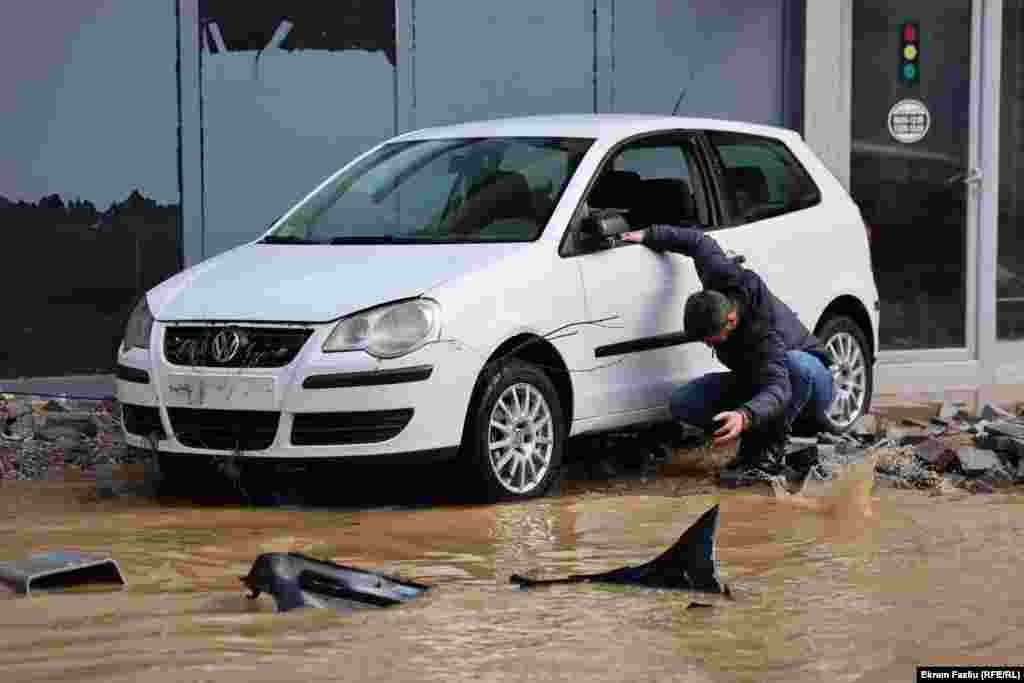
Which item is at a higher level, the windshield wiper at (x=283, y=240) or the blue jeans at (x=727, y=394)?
the windshield wiper at (x=283, y=240)

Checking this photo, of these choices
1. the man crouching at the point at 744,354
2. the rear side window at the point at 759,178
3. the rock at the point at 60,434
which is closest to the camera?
the man crouching at the point at 744,354

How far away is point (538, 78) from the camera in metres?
13.4

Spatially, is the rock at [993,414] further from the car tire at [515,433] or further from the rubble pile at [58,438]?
the rubble pile at [58,438]

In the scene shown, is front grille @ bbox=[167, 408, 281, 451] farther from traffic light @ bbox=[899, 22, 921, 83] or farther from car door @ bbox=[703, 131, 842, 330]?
traffic light @ bbox=[899, 22, 921, 83]

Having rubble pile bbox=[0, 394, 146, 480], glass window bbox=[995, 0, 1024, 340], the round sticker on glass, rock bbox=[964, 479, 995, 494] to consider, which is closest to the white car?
rubble pile bbox=[0, 394, 146, 480]

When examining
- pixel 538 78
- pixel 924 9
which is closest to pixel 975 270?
pixel 924 9

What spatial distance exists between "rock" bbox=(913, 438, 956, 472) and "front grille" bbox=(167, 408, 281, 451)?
3146 mm

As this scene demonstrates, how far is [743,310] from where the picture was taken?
9578 millimetres

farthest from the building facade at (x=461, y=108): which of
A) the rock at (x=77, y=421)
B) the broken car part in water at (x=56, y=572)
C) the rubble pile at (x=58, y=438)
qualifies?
the broken car part in water at (x=56, y=572)

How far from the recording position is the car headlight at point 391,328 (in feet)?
28.2

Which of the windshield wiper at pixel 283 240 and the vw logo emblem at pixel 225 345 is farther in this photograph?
the windshield wiper at pixel 283 240

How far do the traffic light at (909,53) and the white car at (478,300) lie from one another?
3.40 meters

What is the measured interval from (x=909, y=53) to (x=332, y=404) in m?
6.84

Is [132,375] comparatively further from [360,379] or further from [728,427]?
[728,427]
